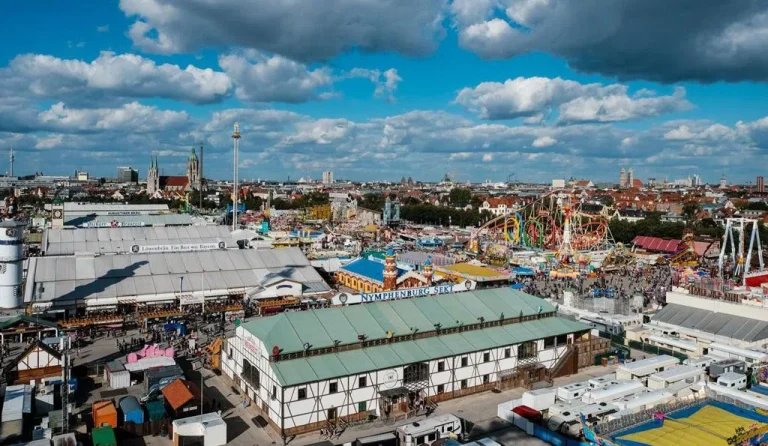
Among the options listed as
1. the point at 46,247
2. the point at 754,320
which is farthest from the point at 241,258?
the point at 754,320

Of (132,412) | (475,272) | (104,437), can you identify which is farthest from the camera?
(475,272)

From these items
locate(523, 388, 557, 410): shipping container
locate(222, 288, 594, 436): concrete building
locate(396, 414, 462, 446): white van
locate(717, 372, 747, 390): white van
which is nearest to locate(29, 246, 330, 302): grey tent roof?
locate(222, 288, 594, 436): concrete building

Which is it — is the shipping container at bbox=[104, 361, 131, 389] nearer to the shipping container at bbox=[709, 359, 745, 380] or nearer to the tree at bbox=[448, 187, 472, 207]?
the shipping container at bbox=[709, 359, 745, 380]

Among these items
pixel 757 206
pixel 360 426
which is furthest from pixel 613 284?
pixel 757 206

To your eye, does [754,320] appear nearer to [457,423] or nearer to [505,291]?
[505,291]

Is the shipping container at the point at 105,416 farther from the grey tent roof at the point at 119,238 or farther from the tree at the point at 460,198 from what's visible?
the tree at the point at 460,198

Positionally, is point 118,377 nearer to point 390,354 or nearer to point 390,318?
point 390,354
